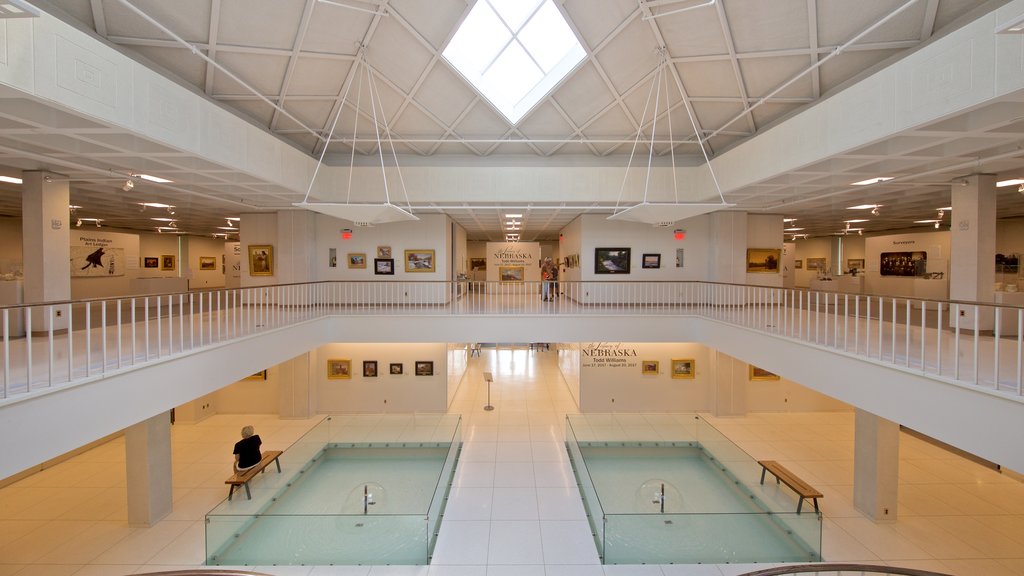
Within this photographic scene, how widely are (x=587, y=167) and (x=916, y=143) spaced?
810 cm

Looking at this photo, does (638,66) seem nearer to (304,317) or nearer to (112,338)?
(304,317)

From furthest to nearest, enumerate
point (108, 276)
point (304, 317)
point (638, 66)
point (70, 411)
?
1. point (108, 276)
2. point (304, 317)
3. point (638, 66)
4. point (70, 411)

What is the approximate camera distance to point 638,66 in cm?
1067

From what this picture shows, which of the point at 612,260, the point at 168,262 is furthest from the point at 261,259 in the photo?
the point at 168,262

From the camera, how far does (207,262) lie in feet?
85.3

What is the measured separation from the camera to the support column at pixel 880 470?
8953mm

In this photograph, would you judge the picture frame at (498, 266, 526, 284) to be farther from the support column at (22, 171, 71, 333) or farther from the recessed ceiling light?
the support column at (22, 171, 71, 333)

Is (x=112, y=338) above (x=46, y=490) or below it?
above

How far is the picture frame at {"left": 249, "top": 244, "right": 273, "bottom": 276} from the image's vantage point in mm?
15023

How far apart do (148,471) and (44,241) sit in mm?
5147

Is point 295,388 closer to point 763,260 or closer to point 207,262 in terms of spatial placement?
point 207,262

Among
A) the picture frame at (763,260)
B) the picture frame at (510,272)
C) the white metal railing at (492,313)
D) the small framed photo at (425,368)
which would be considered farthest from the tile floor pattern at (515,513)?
the picture frame at (510,272)

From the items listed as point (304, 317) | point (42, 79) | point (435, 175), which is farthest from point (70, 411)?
point (435, 175)

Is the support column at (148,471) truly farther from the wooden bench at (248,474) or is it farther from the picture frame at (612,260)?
the picture frame at (612,260)
